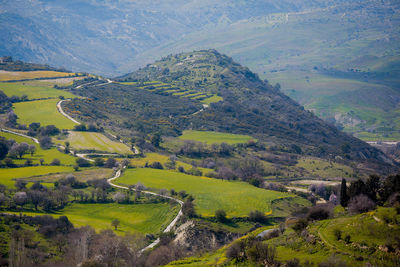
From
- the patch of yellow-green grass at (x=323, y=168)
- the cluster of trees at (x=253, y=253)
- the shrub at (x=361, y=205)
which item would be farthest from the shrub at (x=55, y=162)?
the patch of yellow-green grass at (x=323, y=168)

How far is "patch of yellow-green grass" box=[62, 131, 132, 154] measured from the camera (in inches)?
4513

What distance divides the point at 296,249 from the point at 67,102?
13226 cm

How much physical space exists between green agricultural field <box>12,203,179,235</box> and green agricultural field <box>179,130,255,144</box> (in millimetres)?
72555

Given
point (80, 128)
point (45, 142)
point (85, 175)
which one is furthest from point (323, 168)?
point (45, 142)

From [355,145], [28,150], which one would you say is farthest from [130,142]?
[355,145]

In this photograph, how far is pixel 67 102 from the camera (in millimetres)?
157750

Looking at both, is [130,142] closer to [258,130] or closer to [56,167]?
[56,167]

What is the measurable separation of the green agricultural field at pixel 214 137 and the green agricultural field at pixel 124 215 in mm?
72555

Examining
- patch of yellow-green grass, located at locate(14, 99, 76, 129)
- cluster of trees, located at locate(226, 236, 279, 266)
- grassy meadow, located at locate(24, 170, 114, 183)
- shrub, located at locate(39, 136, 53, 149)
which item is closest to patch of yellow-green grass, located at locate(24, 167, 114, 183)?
grassy meadow, located at locate(24, 170, 114, 183)

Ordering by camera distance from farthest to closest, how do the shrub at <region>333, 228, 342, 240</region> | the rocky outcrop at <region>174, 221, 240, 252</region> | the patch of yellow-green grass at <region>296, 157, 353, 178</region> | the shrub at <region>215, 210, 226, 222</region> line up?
the patch of yellow-green grass at <region>296, 157, 353, 178</region> → the shrub at <region>215, 210, 226, 222</region> → the rocky outcrop at <region>174, 221, 240, 252</region> → the shrub at <region>333, 228, 342, 240</region>

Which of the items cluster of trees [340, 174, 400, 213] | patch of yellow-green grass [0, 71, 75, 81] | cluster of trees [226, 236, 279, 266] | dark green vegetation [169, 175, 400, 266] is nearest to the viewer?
dark green vegetation [169, 175, 400, 266]

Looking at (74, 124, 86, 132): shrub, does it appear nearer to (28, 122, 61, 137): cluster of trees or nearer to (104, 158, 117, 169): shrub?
(28, 122, 61, 137): cluster of trees

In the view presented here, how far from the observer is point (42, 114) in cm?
13962

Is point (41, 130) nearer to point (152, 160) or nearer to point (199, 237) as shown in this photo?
point (152, 160)
